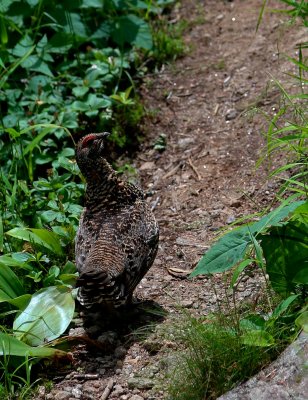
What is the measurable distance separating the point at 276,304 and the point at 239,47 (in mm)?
4747

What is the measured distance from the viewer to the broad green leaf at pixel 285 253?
18.1 feet

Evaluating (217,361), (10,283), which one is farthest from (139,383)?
(10,283)

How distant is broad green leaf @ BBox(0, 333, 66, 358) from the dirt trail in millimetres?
205

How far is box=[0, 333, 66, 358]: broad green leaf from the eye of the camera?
592 cm

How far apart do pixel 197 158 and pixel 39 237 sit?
213cm

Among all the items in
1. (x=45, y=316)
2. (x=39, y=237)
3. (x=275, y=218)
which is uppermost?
(x=275, y=218)

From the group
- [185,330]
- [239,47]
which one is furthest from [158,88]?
[185,330]

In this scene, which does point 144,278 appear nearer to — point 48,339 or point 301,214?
point 48,339

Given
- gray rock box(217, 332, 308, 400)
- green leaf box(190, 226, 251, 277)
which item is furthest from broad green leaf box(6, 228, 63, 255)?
gray rock box(217, 332, 308, 400)

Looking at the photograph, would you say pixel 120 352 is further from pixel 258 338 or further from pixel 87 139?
pixel 87 139

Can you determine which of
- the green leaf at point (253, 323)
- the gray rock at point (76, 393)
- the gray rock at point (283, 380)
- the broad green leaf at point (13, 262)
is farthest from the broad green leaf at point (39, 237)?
the gray rock at point (283, 380)

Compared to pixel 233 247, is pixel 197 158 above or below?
below

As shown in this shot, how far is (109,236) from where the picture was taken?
21.0 ft

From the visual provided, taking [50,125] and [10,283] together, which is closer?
[10,283]
